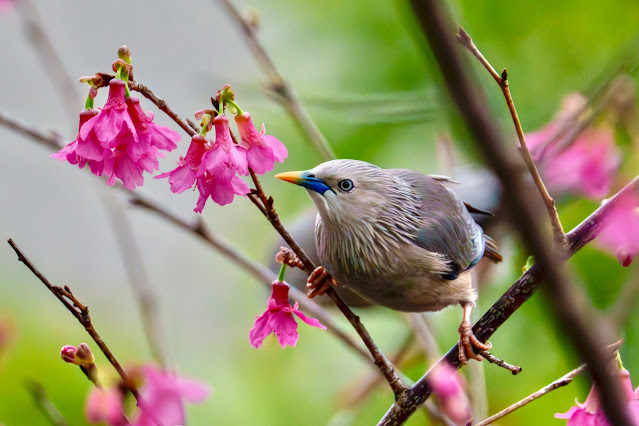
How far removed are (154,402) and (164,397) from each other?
0.03ft

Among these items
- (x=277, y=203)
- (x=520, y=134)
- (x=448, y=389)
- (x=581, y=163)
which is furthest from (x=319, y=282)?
(x=277, y=203)

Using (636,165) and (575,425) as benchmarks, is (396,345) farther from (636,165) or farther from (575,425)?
(575,425)

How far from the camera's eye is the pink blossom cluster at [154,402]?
23.2 inches

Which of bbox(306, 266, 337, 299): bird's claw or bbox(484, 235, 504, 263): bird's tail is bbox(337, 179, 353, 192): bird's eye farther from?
bbox(484, 235, 504, 263): bird's tail

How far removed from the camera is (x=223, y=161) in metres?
0.62

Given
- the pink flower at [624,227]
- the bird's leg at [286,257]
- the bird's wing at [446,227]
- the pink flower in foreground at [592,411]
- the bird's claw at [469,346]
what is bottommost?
the pink flower in foreground at [592,411]

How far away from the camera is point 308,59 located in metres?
2.04

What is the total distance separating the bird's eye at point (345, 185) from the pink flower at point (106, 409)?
1.02 ft

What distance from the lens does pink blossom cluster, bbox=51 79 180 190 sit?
2.03 feet

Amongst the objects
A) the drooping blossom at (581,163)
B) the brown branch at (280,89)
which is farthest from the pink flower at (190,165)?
the drooping blossom at (581,163)

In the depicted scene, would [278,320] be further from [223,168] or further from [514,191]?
[514,191]

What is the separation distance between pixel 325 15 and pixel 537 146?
926 millimetres

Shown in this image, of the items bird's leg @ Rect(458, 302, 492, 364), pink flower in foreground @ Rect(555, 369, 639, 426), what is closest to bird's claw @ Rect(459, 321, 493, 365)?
bird's leg @ Rect(458, 302, 492, 364)

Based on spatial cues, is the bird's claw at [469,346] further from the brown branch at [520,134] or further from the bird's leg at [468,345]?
the brown branch at [520,134]
